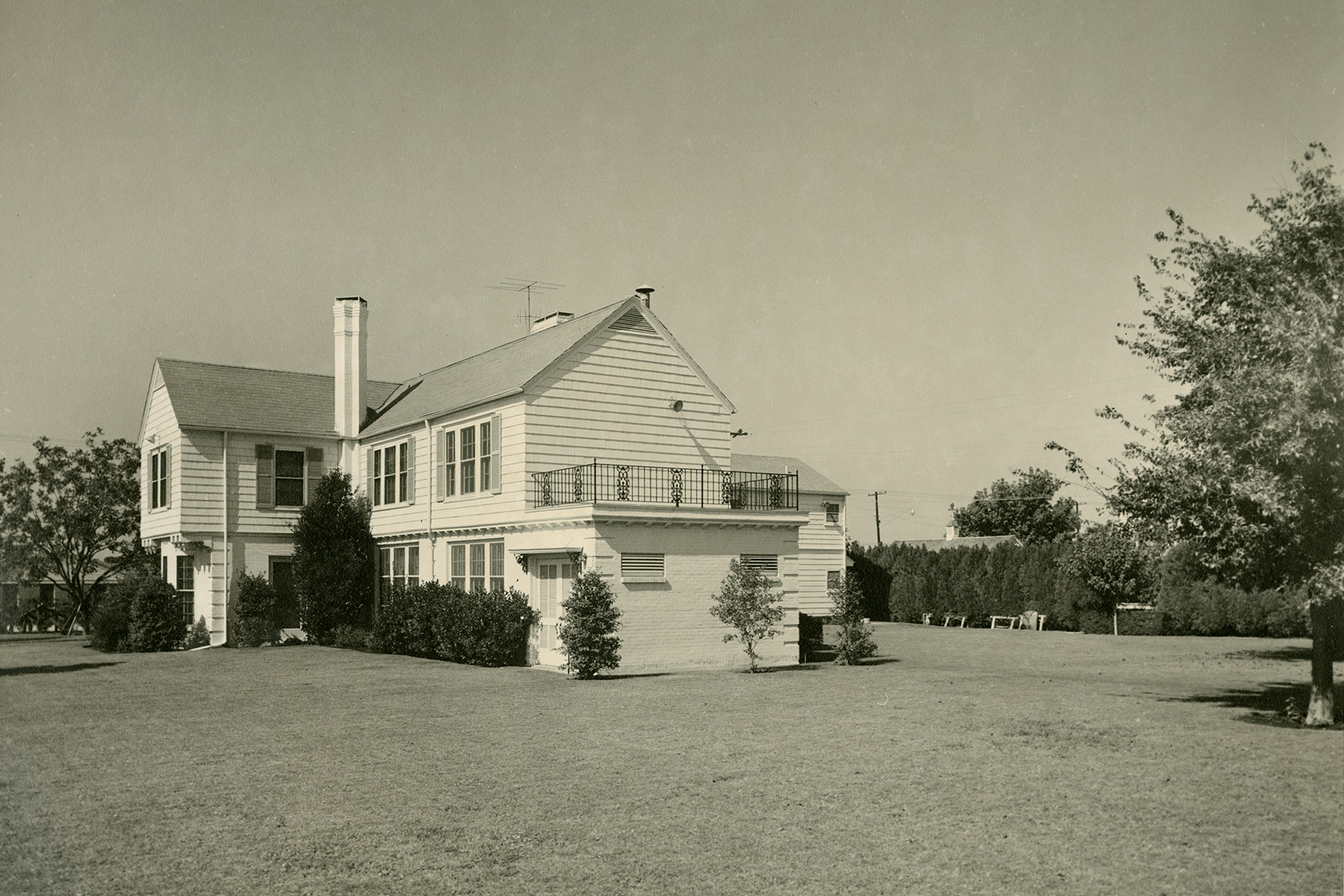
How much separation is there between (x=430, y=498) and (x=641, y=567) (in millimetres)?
7949

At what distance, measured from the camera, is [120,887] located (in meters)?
Result: 7.33

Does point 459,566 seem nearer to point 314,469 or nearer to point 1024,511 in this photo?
point 314,469

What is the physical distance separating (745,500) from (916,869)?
752 inches

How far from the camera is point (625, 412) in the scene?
2622 cm

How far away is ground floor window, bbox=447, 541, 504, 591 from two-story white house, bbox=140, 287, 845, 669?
57 millimetres

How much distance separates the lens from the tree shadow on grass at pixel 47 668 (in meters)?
22.9

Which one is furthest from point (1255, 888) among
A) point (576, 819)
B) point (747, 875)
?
point (576, 819)

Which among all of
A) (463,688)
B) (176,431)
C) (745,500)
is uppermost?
(176,431)

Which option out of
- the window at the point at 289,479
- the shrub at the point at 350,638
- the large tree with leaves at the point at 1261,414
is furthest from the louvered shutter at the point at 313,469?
the large tree with leaves at the point at 1261,414

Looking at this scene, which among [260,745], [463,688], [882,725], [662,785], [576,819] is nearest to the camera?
[576,819]

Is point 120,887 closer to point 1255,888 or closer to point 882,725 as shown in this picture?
point 1255,888

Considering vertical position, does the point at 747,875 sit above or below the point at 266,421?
below

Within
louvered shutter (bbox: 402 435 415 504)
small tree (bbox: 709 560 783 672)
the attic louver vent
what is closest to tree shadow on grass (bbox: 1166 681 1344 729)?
small tree (bbox: 709 560 783 672)

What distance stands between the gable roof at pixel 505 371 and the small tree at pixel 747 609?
594cm
